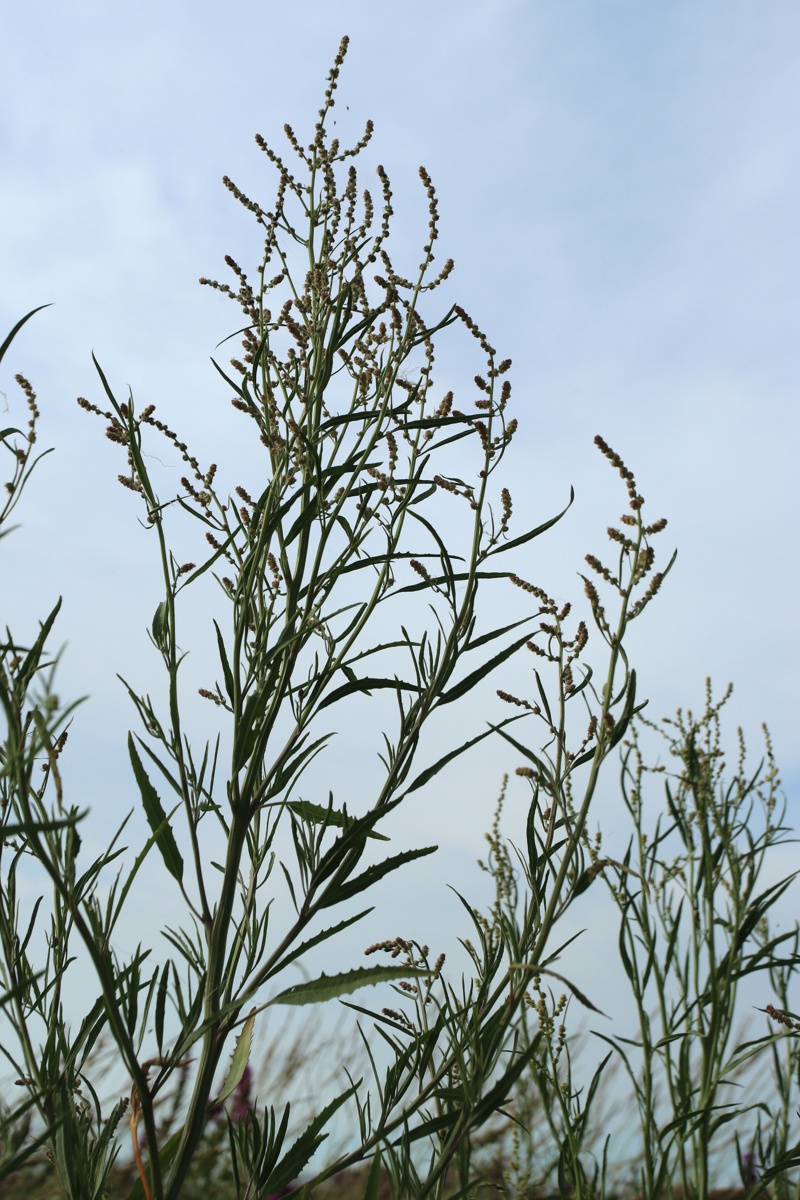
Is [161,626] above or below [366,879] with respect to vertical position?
above

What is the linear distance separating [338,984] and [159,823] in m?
0.32

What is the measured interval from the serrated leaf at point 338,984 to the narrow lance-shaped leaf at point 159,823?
223 millimetres

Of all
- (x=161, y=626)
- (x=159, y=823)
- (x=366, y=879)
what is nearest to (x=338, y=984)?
(x=366, y=879)

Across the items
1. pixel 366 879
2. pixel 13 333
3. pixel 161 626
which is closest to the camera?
pixel 13 333

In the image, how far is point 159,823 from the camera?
1.37m

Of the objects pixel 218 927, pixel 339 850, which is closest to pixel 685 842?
pixel 339 850

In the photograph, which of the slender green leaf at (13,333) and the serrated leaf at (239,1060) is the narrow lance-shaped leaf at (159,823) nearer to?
the serrated leaf at (239,1060)

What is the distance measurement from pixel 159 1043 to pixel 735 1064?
32.1 inches

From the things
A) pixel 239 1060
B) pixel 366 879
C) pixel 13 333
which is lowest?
pixel 239 1060

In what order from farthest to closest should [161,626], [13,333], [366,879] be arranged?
[161,626], [366,879], [13,333]

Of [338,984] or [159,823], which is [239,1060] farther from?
[159,823]

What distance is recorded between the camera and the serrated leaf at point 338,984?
1253mm

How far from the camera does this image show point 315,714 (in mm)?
1484

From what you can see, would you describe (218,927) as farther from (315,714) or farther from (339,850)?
(315,714)
